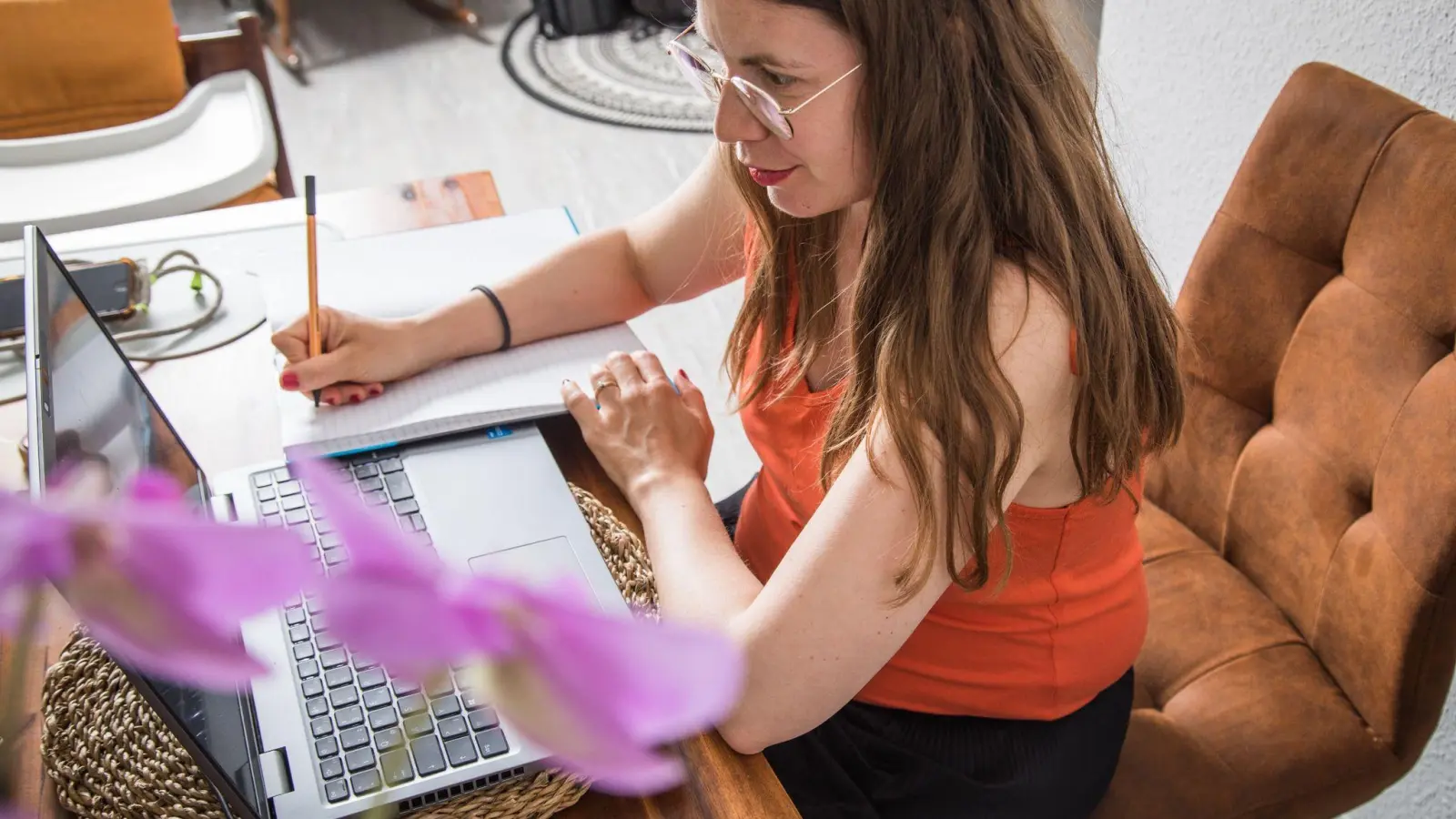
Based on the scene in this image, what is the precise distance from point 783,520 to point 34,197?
1337 mm

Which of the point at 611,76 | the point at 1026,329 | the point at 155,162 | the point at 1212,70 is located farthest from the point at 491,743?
the point at 611,76

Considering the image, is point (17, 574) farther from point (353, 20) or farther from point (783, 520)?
point (353, 20)

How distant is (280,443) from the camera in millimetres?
1067

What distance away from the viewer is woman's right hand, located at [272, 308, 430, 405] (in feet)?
3.48

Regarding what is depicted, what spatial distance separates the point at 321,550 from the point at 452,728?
0.23 metres

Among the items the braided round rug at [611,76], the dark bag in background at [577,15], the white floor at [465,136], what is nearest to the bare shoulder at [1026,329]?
the white floor at [465,136]

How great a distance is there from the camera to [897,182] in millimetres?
843

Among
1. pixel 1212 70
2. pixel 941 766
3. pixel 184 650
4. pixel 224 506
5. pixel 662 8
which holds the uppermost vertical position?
pixel 184 650

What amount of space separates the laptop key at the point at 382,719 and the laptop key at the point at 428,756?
4 cm

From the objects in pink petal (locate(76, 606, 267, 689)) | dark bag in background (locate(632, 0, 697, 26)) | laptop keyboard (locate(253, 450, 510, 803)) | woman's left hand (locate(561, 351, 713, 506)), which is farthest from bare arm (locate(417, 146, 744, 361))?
dark bag in background (locate(632, 0, 697, 26))

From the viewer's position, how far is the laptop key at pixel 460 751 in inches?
29.2

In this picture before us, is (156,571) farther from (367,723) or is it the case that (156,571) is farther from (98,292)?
(98,292)

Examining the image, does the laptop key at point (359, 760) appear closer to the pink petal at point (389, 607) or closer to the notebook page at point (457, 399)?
the notebook page at point (457, 399)

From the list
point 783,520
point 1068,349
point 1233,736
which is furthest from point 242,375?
point 1233,736
